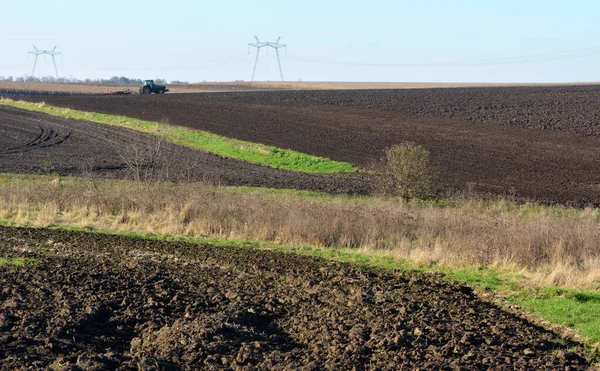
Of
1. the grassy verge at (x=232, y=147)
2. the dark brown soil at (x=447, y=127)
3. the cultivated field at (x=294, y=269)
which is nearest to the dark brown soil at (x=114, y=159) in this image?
the cultivated field at (x=294, y=269)

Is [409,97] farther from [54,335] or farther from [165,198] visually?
[54,335]

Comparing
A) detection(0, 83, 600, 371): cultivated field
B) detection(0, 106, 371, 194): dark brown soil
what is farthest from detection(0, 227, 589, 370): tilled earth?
detection(0, 106, 371, 194): dark brown soil

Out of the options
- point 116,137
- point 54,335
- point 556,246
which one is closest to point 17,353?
point 54,335

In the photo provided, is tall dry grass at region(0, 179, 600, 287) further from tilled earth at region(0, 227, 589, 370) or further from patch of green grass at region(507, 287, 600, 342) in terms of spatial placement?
tilled earth at region(0, 227, 589, 370)

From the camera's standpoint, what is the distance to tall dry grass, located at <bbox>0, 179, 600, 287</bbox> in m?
17.6

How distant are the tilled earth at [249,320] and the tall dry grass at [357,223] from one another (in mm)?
2760

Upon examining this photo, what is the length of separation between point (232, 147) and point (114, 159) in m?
7.02

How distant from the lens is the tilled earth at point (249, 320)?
381 inches

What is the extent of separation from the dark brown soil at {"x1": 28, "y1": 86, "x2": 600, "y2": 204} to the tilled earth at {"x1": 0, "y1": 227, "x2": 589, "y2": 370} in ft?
52.6

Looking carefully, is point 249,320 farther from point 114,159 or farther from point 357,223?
point 114,159

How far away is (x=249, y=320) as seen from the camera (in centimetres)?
1164

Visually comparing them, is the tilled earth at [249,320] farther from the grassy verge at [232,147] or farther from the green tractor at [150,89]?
the green tractor at [150,89]

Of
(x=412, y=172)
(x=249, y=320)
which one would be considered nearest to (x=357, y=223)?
(x=412, y=172)

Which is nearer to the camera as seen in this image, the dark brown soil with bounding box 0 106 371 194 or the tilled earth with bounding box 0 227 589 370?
the tilled earth with bounding box 0 227 589 370
